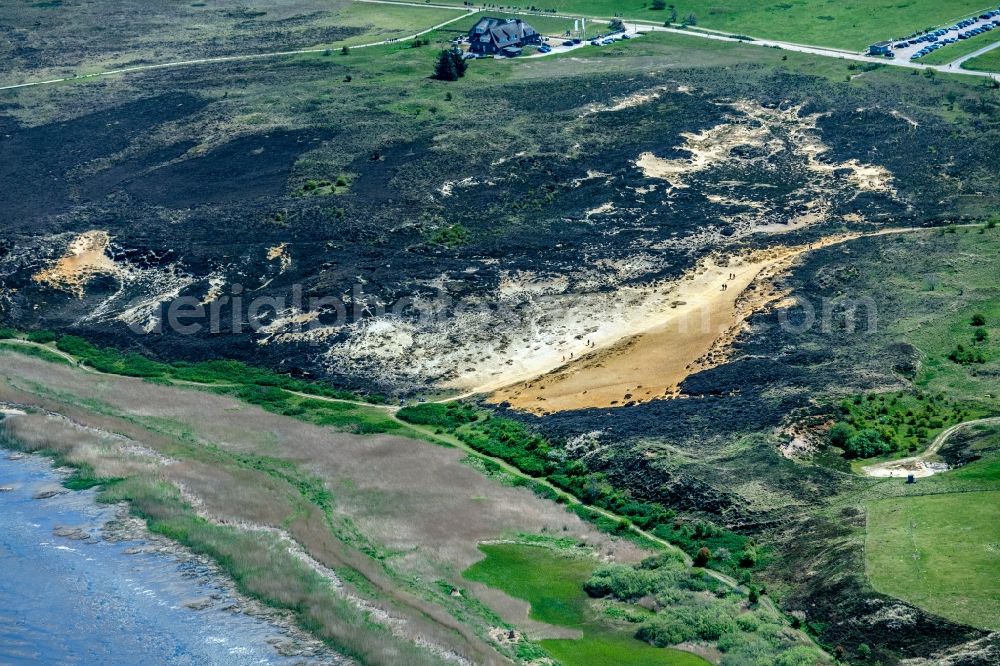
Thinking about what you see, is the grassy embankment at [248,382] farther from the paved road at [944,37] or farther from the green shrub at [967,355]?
the paved road at [944,37]

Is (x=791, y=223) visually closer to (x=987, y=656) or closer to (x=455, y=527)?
(x=455, y=527)

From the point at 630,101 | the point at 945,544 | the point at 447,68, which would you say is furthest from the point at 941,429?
the point at 447,68

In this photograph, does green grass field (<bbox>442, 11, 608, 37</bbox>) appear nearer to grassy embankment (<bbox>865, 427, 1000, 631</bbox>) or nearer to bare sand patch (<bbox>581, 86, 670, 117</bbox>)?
bare sand patch (<bbox>581, 86, 670, 117</bbox>)

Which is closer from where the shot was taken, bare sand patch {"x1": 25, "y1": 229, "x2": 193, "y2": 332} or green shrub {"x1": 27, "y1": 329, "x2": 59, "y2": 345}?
green shrub {"x1": 27, "y1": 329, "x2": 59, "y2": 345}

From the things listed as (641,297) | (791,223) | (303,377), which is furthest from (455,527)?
(791,223)

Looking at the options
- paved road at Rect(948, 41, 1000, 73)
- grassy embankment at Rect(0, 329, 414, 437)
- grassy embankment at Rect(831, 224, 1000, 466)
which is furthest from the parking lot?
grassy embankment at Rect(0, 329, 414, 437)

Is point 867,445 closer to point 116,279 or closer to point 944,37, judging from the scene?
point 116,279
